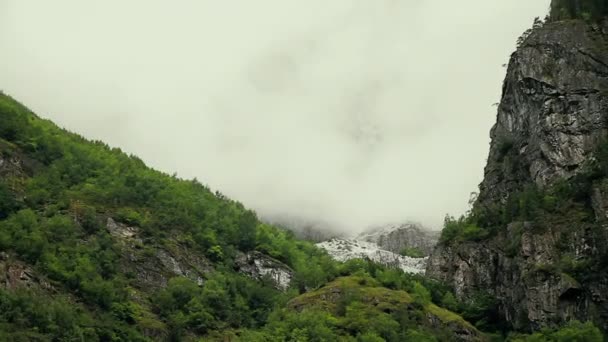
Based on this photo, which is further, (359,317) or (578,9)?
(578,9)

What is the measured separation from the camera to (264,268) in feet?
521

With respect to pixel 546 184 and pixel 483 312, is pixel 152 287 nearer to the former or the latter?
pixel 483 312

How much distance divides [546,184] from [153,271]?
2493 inches

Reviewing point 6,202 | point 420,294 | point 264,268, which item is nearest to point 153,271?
point 6,202

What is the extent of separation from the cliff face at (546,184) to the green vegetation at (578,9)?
8.29 feet

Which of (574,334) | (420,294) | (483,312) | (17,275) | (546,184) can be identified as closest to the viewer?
(574,334)

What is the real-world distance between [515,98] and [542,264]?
38988 mm

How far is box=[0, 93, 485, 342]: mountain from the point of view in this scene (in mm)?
92188

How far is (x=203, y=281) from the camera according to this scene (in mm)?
138250

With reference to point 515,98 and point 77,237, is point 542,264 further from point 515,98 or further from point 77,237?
point 77,237

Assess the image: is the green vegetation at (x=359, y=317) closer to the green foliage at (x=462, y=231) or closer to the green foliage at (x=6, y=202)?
the green foliage at (x=462, y=231)

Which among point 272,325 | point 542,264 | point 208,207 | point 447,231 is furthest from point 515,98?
point 208,207

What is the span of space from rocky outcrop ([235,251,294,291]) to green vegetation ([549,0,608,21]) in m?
68.8

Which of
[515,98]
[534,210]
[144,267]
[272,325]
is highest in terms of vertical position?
[515,98]
